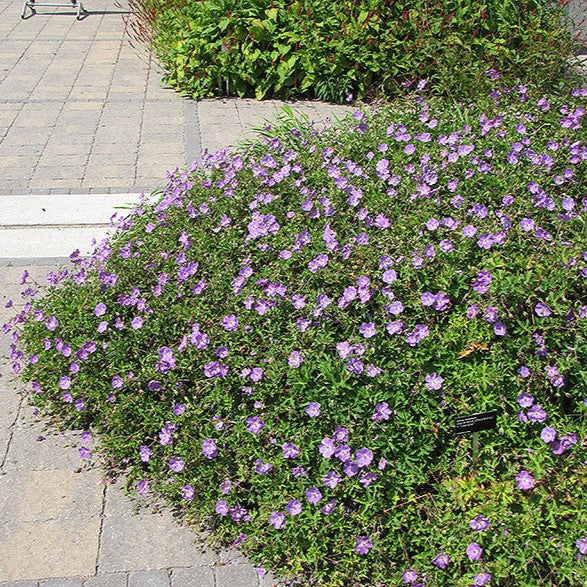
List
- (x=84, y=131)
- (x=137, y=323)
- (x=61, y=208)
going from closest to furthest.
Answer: (x=137, y=323) → (x=61, y=208) → (x=84, y=131)

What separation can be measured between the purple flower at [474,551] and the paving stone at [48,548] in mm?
1321

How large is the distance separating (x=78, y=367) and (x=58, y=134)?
3.94 m

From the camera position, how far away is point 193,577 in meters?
2.73

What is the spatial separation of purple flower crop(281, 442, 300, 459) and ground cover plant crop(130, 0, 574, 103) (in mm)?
4952

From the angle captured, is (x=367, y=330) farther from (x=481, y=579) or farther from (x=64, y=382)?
(x=64, y=382)

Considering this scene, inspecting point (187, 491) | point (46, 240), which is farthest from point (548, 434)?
point (46, 240)

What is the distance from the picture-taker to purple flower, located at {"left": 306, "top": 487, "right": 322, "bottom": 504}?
8.52 feet

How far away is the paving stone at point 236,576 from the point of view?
107 inches

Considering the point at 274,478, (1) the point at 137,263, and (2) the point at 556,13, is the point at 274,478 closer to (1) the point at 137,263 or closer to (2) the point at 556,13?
(1) the point at 137,263

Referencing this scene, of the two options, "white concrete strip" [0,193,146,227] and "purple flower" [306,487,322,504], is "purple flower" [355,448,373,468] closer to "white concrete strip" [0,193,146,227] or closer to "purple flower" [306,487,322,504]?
"purple flower" [306,487,322,504]

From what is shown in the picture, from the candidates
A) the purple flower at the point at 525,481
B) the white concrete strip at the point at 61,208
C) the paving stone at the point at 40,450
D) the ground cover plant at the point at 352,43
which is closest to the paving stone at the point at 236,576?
the paving stone at the point at 40,450

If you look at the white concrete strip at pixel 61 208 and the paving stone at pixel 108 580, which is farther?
the white concrete strip at pixel 61 208

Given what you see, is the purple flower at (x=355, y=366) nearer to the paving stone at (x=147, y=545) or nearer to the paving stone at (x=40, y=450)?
the paving stone at (x=147, y=545)

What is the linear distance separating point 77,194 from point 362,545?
386cm
